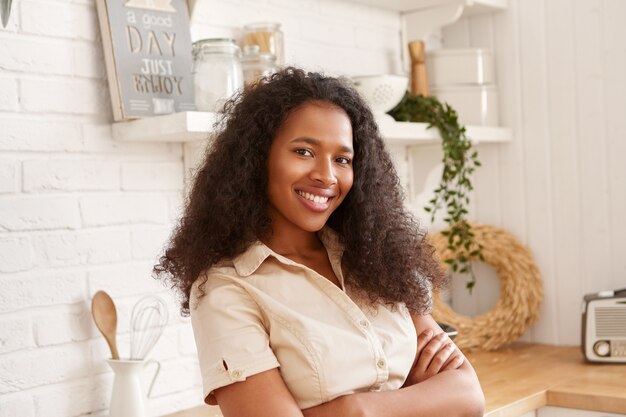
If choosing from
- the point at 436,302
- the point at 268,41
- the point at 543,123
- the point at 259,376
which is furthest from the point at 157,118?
the point at 543,123

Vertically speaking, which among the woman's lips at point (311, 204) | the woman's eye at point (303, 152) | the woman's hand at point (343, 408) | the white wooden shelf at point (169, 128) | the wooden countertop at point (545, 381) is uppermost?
the white wooden shelf at point (169, 128)

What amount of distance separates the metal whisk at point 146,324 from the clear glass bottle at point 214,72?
462 mm

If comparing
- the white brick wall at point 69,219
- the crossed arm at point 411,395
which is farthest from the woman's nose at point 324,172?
the white brick wall at point 69,219

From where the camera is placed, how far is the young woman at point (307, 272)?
54.0 inches

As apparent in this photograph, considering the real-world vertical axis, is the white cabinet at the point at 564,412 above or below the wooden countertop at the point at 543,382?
below

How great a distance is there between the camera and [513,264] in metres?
2.67

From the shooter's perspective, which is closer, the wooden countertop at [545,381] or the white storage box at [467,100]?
the wooden countertop at [545,381]

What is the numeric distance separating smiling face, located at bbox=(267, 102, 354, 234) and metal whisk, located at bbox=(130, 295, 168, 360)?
0.61m

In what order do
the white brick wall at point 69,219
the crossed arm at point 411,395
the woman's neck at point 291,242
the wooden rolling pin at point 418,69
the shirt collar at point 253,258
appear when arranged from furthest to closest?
the wooden rolling pin at point 418,69 < the white brick wall at point 69,219 < the woman's neck at point 291,242 < the shirt collar at point 253,258 < the crossed arm at point 411,395

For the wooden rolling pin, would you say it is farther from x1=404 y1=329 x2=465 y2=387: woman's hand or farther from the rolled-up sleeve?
the rolled-up sleeve

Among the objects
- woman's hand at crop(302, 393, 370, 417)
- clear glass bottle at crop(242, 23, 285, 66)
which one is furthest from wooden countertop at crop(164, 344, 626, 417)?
clear glass bottle at crop(242, 23, 285, 66)

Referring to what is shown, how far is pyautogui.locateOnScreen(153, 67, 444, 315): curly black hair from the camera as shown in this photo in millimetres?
1462

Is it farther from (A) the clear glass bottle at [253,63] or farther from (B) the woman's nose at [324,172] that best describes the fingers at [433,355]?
(A) the clear glass bottle at [253,63]

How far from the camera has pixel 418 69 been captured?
263cm
